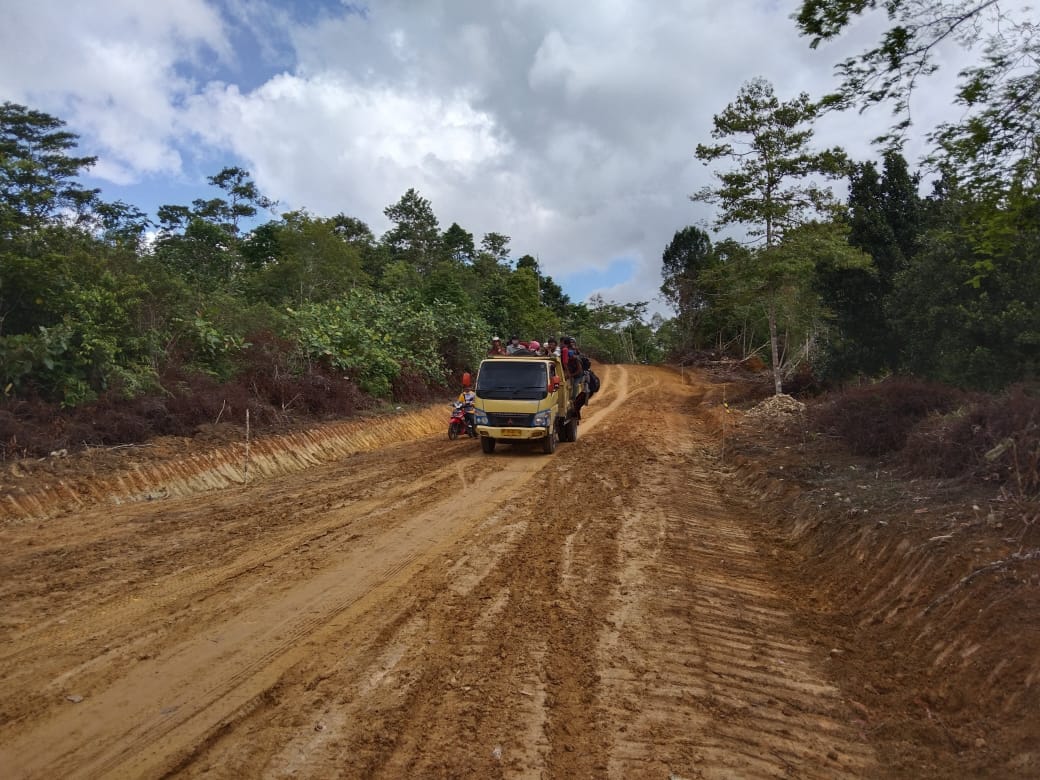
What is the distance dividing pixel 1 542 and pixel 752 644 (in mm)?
8009

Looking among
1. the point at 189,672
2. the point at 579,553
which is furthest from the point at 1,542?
the point at 579,553

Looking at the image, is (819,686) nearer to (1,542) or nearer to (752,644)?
(752,644)

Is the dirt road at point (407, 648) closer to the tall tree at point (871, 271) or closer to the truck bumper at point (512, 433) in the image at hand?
the truck bumper at point (512, 433)

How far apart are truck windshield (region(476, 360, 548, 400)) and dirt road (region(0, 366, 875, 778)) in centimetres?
451

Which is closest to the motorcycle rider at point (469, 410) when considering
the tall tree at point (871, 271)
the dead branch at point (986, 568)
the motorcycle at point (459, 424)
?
the motorcycle at point (459, 424)

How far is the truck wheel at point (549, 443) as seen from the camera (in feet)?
45.1

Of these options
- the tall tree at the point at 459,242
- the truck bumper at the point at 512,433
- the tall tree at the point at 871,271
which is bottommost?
the truck bumper at the point at 512,433

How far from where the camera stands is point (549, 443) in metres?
13.8

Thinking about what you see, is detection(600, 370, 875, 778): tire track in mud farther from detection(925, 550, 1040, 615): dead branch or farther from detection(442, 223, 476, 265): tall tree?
detection(442, 223, 476, 265): tall tree

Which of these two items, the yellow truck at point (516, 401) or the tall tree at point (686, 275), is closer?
the yellow truck at point (516, 401)

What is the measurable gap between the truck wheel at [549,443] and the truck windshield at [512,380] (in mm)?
892

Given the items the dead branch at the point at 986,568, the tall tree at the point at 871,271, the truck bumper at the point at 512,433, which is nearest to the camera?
the dead branch at the point at 986,568

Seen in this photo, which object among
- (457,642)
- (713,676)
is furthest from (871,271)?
(457,642)

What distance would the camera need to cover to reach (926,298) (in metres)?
14.3
